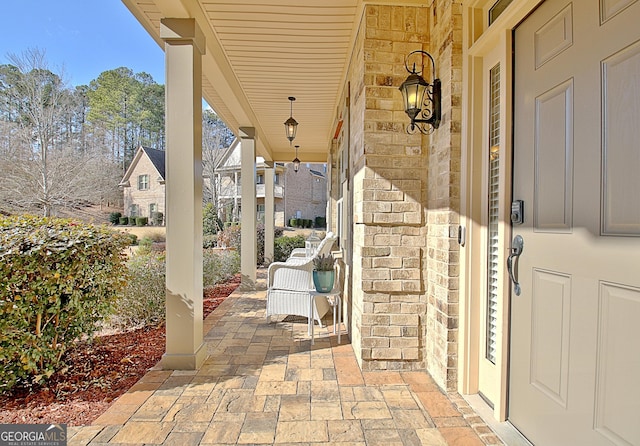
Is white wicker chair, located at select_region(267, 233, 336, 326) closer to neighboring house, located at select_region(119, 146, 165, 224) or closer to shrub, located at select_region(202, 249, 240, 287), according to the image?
shrub, located at select_region(202, 249, 240, 287)

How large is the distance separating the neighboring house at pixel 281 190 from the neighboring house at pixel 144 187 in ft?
16.0

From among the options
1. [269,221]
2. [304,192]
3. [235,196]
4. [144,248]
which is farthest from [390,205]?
[304,192]

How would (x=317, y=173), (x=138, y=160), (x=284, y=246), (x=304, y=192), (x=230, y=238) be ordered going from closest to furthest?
(x=230, y=238)
(x=284, y=246)
(x=138, y=160)
(x=304, y=192)
(x=317, y=173)

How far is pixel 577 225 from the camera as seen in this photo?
4.71ft

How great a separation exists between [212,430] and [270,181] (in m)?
7.20

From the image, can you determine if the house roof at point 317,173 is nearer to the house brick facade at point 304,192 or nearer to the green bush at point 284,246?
the house brick facade at point 304,192

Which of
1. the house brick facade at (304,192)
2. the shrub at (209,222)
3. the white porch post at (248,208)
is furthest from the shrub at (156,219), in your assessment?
the white porch post at (248,208)

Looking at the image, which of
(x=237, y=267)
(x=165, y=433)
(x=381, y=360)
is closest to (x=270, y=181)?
(x=237, y=267)

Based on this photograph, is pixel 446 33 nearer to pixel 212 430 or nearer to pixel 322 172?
pixel 212 430

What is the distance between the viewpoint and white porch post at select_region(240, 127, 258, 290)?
579 centimetres

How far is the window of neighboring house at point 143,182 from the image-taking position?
20.6 m

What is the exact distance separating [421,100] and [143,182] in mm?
21507

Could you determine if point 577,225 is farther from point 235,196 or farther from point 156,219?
point 156,219

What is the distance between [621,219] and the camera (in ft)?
4.08
